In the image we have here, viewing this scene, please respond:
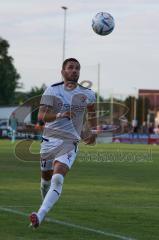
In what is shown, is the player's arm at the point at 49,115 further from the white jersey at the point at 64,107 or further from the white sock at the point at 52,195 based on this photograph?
the white sock at the point at 52,195

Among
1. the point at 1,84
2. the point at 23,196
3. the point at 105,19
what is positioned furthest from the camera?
the point at 1,84

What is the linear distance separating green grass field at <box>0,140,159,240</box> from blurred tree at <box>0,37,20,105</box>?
8963 cm

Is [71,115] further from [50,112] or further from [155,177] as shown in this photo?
[155,177]

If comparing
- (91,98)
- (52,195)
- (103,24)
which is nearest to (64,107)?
(91,98)

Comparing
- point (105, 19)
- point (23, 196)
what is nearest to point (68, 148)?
point (23, 196)

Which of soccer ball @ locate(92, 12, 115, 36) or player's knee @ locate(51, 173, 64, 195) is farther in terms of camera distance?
soccer ball @ locate(92, 12, 115, 36)

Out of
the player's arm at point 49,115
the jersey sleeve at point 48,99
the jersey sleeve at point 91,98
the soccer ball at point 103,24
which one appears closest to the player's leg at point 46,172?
the player's arm at point 49,115

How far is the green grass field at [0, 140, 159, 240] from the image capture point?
1061 centimetres

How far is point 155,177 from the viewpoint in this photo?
22.5 meters

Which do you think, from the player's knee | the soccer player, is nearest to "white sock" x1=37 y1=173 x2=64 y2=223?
the player's knee

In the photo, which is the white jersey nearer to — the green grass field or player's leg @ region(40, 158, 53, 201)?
player's leg @ region(40, 158, 53, 201)

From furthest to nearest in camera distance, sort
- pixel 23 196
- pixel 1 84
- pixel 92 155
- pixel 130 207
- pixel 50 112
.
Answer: pixel 1 84 < pixel 92 155 < pixel 23 196 < pixel 130 207 < pixel 50 112

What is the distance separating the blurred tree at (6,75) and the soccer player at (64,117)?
334ft

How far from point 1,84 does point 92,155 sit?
7948cm
